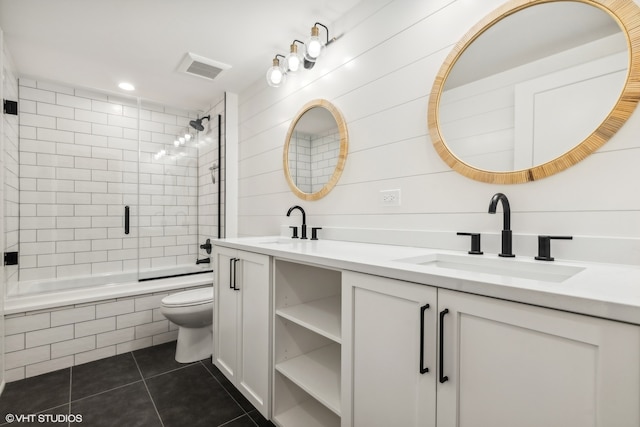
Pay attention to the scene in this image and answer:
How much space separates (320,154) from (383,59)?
726mm

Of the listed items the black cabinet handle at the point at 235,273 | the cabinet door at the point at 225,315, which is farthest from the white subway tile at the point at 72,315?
the black cabinet handle at the point at 235,273

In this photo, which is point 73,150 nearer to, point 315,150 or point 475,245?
point 315,150

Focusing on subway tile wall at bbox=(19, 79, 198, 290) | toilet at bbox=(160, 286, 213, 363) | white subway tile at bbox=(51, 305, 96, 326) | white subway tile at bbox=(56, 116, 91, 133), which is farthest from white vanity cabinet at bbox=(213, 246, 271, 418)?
white subway tile at bbox=(56, 116, 91, 133)

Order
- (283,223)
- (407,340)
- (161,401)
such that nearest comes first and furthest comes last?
(407,340) < (161,401) < (283,223)

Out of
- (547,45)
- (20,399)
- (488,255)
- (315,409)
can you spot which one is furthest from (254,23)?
(20,399)

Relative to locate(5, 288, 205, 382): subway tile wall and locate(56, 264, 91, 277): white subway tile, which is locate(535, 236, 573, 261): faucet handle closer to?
locate(5, 288, 205, 382): subway tile wall

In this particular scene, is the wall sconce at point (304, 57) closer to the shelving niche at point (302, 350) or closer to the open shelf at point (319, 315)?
the shelving niche at point (302, 350)

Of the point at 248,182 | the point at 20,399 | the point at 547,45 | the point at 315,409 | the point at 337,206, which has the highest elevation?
the point at 547,45

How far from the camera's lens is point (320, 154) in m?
2.14

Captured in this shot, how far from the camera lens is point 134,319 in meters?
2.47

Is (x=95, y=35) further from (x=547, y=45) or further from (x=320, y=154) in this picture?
(x=547, y=45)

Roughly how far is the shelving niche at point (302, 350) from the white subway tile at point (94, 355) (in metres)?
1.68

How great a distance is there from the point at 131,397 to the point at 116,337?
0.77m

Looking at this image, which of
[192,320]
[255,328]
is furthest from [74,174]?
[255,328]
